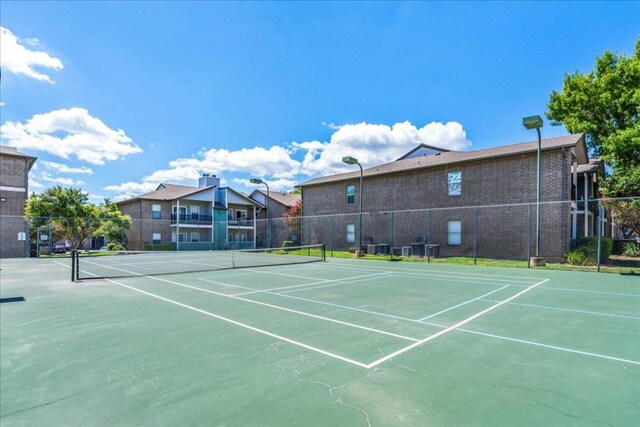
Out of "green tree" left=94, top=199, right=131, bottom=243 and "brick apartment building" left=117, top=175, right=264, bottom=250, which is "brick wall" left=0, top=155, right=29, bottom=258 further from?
"brick apartment building" left=117, top=175, right=264, bottom=250

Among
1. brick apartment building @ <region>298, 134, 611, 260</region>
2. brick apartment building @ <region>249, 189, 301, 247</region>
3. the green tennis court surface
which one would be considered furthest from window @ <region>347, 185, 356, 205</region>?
the green tennis court surface

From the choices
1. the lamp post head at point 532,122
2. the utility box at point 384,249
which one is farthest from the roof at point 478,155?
the utility box at point 384,249

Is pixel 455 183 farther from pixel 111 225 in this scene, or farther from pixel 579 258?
pixel 111 225

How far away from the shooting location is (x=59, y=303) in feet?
26.8

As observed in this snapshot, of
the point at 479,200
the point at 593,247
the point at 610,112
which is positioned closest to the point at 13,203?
the point at 479,200

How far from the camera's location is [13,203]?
27.7m

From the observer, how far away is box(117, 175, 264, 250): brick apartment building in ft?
128

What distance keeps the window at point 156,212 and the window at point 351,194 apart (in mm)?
23549

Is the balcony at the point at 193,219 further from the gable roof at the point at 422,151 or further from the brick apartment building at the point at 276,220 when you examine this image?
the gable roof at the point at 422,151

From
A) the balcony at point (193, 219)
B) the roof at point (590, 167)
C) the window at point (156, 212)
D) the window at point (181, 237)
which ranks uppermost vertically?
the roof at point (590, 167)

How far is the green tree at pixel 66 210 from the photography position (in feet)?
→ 101

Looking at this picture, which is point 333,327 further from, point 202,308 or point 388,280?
point 388,280

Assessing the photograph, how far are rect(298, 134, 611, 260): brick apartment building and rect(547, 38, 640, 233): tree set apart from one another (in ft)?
5.34

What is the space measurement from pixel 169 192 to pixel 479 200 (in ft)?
119
